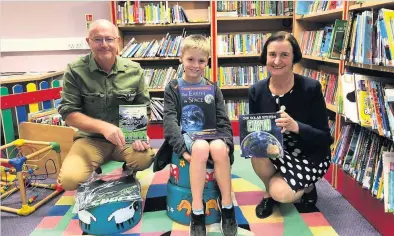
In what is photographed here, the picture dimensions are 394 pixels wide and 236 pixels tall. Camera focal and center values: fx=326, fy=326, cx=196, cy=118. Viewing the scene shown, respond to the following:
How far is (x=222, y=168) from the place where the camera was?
1.67m

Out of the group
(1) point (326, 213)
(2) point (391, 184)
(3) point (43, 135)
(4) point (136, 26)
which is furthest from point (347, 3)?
(3) point (43, 135)

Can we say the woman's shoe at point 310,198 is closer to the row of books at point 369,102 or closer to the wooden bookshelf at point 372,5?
the row of books at point 369,102

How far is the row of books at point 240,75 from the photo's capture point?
11.5ft

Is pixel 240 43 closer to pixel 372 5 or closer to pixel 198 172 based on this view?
pixel 372 5

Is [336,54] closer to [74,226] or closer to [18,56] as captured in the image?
[74,226]

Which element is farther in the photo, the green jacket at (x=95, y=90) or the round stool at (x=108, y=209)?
the green jacket at (x=95, y=90)

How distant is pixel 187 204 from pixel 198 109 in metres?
0.53

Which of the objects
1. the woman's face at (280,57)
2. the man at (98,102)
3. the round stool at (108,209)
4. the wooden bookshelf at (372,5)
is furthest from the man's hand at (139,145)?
the wooden bookshelf at (372,5)

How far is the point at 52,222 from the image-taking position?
1.86m

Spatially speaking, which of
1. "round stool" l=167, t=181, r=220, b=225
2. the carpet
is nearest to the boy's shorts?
"round stool" l=167, t=181, r=220, b=225

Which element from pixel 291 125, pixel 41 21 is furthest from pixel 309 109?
pixel 41 21

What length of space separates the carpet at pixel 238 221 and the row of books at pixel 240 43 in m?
1.75

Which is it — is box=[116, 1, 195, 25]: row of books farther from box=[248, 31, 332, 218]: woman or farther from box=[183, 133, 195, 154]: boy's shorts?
box=[183, 133, 195, 154]: boy's shorts

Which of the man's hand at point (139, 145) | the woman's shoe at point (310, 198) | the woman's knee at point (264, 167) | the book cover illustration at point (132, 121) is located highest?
the book cover illustration at point (132, 121)
